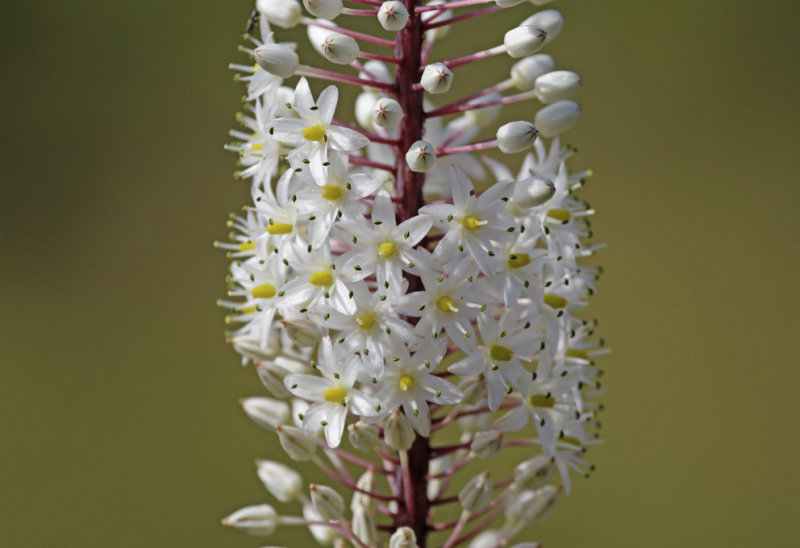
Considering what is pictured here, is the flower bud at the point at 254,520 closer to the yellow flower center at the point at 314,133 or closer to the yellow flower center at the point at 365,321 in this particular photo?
the yellow flower center at the point at 365,321

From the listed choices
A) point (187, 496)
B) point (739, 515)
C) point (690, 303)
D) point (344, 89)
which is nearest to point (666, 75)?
point (690, 303)

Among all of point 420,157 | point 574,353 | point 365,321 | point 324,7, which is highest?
point 324,7

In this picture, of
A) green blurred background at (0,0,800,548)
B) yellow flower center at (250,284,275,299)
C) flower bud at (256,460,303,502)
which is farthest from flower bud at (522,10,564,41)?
green blurred background at (0,0,800,548)

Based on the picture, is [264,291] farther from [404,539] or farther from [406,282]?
[404,539]

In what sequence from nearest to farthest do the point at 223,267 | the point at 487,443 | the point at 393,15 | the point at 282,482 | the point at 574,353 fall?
1. the point at 393,15
2. the point at 487,443
3. the point at 574,353
4. the point at 282,482
5. the point at 223,267

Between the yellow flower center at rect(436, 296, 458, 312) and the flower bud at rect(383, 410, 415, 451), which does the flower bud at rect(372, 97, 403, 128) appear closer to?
the yellow flower center at rect(436, 296, 458, 312)

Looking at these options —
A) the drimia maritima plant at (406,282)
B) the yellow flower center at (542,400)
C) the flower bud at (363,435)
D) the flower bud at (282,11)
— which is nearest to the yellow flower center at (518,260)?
the drimia maritima plant at (406,282)

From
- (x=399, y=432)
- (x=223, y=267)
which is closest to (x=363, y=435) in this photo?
(x=399, y=432)
